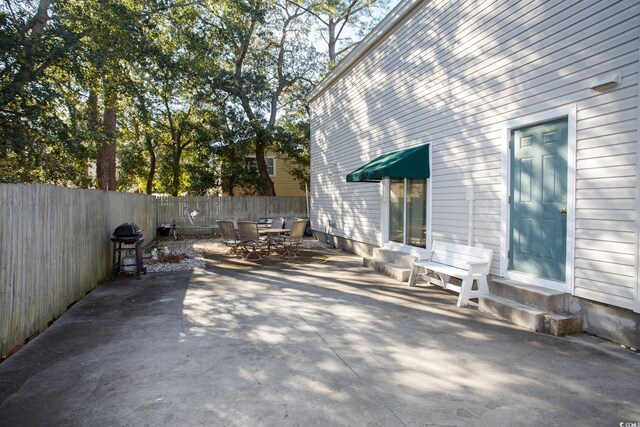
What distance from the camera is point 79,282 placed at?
6.30 m

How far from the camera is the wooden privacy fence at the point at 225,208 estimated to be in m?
18.0

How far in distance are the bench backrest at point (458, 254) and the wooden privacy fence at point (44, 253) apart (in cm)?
554

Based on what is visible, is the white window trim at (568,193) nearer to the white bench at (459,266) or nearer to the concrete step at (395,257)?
the white bench at (459,266)

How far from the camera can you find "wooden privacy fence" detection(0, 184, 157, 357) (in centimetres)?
395

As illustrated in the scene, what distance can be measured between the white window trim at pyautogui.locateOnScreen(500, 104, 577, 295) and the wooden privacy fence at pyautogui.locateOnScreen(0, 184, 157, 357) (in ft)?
19.5

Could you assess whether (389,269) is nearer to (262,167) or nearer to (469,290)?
(469,290)

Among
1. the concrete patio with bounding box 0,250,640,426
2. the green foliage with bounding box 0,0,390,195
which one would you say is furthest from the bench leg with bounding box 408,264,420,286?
→ the green foliage with bounding box 0,0,390,195

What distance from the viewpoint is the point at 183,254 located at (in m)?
11.2

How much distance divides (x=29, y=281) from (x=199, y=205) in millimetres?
14237

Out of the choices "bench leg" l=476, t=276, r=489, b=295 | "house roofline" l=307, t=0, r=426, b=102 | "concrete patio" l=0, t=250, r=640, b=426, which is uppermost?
"house roofline" l=307, t=0, r=426, b=102

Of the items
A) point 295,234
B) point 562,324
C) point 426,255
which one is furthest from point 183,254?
point 562,324

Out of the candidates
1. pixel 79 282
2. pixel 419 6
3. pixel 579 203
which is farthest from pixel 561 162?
pixel 79 282

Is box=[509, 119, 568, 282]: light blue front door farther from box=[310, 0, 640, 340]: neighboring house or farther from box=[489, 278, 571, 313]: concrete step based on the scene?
box=[489, 278, 571, 313]: concrete step

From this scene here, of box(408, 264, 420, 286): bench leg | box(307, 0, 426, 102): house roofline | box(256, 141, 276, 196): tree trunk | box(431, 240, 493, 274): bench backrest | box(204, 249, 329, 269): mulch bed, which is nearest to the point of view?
box(431, 240, 493, 274): bench backrest
